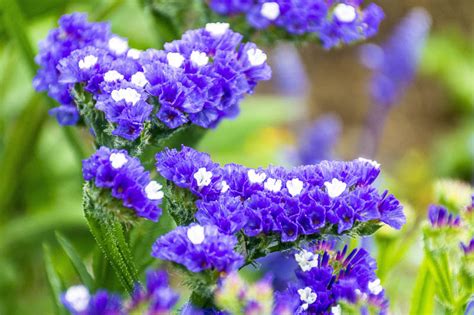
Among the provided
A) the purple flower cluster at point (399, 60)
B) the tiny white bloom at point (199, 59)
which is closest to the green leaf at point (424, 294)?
the tiny white bloom at point (199, 59)

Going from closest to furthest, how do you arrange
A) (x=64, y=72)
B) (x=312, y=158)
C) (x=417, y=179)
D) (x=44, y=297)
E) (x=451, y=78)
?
(x=64, y=72), (x=44, y=297), (x=312, y=158), (x=417, y=179), (x=451, y=78)

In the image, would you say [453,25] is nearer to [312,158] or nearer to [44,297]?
[312,158]

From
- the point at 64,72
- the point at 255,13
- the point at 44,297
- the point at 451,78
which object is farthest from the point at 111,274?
the point at 451,78

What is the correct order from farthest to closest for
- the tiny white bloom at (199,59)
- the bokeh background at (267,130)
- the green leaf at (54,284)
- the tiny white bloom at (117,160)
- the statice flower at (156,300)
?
the bokeh background at (267,130)
the green leaf at (54,284)
the tiny white bloom at (199,59)
the tiny white bloom at (117,160)
the statice flower at (156,300)

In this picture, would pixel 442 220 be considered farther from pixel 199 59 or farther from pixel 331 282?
pixel 199 59

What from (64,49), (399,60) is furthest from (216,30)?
(399,60)

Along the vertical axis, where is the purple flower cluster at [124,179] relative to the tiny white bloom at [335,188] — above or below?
above

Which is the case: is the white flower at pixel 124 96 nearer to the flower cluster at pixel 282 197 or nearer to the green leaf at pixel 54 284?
the flower cluster at pixel 282 197
